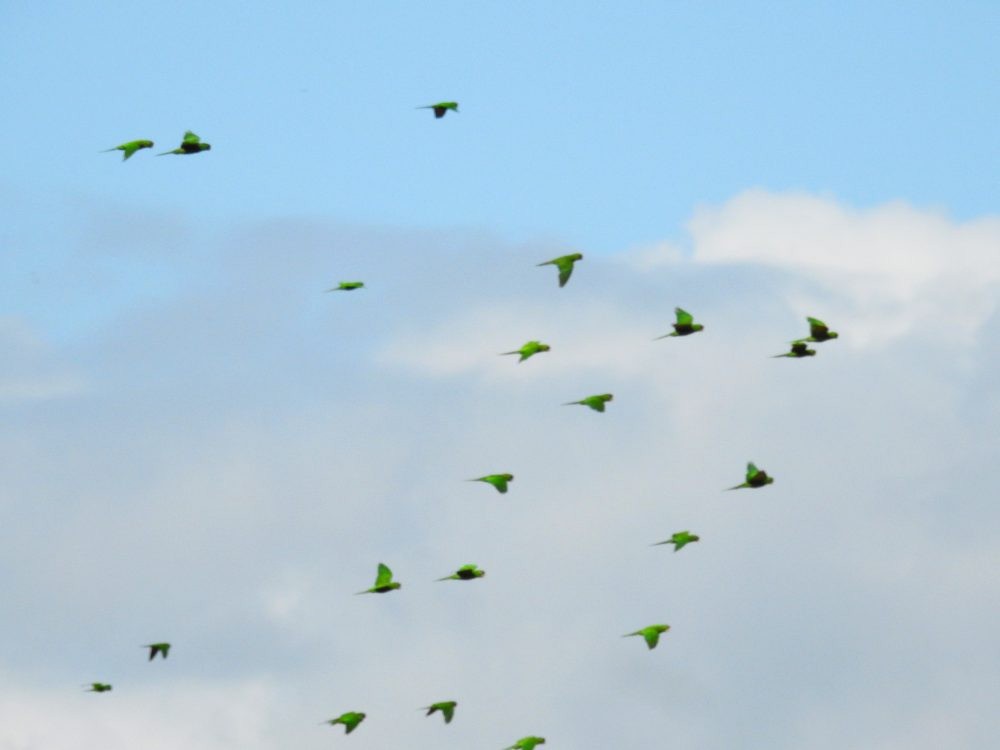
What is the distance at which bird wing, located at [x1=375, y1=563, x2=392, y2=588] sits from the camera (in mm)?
122000

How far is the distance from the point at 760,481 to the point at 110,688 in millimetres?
36176

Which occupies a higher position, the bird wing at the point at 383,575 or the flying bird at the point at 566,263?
the flying bird at the point at 566,263

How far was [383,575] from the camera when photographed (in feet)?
403

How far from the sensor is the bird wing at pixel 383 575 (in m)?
122

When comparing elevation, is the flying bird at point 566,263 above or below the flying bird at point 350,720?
above

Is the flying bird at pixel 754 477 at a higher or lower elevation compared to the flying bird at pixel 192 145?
lower

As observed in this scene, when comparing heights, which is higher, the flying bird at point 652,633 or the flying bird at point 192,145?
the flying bird at point 192,145

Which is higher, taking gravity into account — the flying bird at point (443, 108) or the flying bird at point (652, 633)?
the flying bird at point (443, 108)

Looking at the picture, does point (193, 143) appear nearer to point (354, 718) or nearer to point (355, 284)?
point (355, 284)

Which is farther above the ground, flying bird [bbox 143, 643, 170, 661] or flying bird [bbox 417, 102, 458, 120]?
flying bird [bbox 417, 102, 458, 120]

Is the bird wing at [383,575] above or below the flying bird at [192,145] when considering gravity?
below

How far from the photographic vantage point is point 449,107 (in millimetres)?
121688

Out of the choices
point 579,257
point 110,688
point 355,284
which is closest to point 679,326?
point 579,257

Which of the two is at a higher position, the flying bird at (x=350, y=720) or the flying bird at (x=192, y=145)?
the flying bird at (x=192, y=145)
